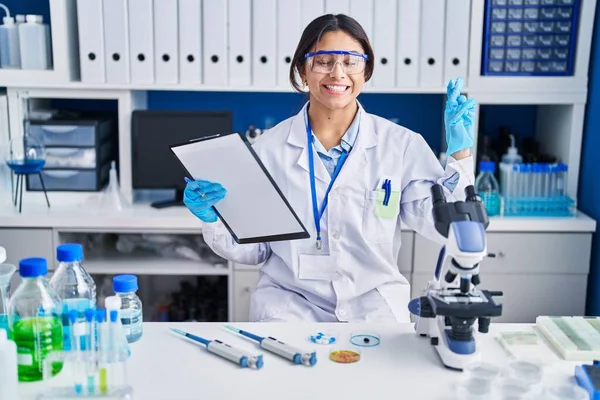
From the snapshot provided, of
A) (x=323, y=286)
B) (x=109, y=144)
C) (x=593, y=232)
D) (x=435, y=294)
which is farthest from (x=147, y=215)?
(x=593, y=232)

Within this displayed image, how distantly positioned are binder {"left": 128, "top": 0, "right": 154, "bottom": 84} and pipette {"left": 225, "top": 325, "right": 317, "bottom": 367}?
4.97 feet

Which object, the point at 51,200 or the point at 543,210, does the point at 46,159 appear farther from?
the point at 543,210

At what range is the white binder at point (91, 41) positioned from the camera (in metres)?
2.65

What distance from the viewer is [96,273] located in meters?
2.66

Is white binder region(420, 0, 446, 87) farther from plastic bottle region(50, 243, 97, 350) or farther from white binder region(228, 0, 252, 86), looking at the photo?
plastic bottle region(50, 243, 97, 350)

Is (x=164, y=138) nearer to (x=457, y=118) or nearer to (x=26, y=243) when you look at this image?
(x=26, y=243)

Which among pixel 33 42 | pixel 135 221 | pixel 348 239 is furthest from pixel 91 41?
pixel 348 239

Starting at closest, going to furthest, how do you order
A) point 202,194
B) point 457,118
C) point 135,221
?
point 202,194, point 457,118, point 135,221

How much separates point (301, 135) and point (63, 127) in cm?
128

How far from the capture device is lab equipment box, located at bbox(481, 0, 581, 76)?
2.70 metres

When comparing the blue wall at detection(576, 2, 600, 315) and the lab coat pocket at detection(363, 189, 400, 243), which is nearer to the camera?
the lab coat pocket at detection(363, 189, 400, 243)

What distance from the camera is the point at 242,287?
2674 mm

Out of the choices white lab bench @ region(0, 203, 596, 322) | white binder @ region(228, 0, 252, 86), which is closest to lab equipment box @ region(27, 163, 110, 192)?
white lab bench @ region(0, 203, 596, 322)

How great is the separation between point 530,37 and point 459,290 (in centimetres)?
166
